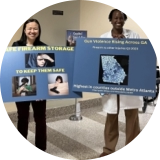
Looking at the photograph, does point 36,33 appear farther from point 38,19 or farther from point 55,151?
point 55,151

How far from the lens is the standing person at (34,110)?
97 centimetres

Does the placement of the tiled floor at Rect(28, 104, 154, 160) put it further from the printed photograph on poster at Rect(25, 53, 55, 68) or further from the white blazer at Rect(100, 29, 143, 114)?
the printed photograph on poster at Rect(25, 53, 55, 68)

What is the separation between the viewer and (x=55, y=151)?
3.36 feet

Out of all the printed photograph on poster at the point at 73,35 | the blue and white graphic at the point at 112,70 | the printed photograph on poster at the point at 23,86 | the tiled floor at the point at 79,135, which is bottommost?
the tiled floor at the point at 79,135

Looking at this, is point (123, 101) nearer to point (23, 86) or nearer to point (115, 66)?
point (115, 66)

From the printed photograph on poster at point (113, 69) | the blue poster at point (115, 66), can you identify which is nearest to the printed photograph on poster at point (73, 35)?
the blue poster at point (115, 66)

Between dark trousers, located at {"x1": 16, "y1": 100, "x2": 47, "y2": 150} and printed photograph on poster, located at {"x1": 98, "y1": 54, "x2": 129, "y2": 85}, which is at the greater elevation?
printed photograph on poster, located at {"x1": 98, "y1": 54, "x2": 129, "y2": 85}

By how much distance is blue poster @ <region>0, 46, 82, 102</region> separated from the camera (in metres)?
0.96

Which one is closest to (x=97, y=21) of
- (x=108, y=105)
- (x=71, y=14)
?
(x=71, y=14)

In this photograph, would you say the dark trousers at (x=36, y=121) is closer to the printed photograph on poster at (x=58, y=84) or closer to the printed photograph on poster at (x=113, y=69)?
the printed photograph on poster at (x=58, y=84)

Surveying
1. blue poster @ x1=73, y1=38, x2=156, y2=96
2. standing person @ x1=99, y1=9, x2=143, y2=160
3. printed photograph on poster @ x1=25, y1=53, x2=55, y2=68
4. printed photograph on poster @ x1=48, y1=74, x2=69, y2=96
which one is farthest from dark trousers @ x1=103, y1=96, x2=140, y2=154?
printed photograph on poster @ x1=25, y1=53, x2=55, y2=68

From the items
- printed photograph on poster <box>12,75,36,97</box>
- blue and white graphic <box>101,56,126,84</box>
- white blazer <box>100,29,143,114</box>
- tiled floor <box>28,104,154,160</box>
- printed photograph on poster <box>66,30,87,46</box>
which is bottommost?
tiled floor <box>28,104,154,160</box>

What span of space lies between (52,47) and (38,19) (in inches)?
5.4

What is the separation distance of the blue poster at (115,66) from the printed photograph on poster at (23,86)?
181 millimetres
